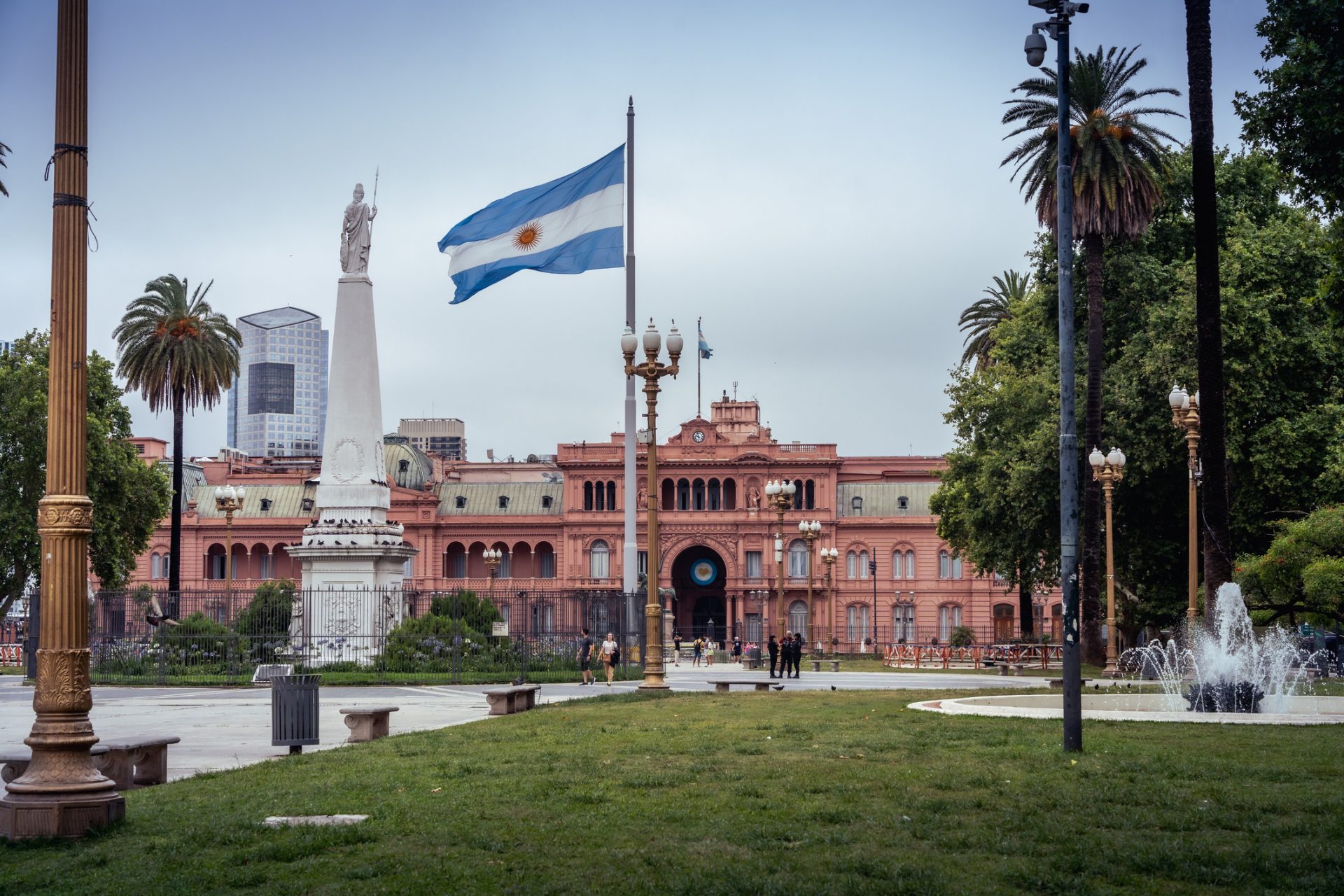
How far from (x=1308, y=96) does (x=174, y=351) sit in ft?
145

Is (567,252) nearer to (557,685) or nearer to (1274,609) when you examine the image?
(557,685)

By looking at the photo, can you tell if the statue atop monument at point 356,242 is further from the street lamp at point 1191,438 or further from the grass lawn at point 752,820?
the grass lawn at point 752,820

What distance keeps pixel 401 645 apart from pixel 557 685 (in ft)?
12.3

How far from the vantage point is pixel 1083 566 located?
4053 cm

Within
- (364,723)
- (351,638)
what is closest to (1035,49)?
(364,723)

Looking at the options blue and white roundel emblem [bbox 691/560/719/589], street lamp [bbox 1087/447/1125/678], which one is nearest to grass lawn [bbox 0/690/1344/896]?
street lamp [bbox 1087/447/1125/678]

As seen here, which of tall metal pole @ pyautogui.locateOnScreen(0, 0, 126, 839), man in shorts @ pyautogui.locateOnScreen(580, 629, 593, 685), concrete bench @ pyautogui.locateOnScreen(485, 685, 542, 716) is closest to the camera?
tall metal pole @ pyautogui.locateOnScreen(0, 0, 126, 839)

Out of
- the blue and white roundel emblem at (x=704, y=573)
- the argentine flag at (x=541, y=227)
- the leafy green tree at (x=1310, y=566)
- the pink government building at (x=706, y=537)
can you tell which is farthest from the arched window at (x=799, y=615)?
the argentine flag at (x=541, y=227)

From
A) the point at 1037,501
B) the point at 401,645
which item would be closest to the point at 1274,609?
the point at 1037,501

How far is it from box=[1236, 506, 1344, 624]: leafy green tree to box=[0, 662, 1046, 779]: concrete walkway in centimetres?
566

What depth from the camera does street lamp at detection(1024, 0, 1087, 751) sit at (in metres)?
13.4

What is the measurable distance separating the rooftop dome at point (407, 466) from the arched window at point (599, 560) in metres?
12.2

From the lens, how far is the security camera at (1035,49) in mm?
14320

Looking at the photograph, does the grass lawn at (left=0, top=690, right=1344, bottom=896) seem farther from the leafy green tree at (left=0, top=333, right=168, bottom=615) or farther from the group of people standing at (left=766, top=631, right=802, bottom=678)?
the leafy green tree at (left=0, top=333, right=168, bottom=615)
